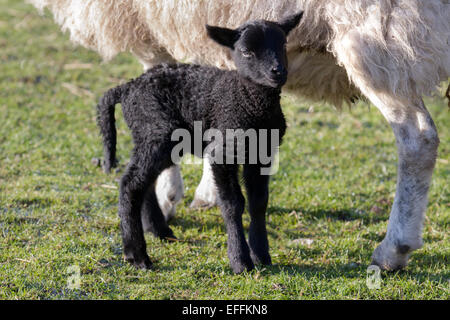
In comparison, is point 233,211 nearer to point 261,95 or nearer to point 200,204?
point 261,95

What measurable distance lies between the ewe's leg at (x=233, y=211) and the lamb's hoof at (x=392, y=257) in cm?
86

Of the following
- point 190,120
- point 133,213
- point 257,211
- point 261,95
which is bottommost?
point 133,213

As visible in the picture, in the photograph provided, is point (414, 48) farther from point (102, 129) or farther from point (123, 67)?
point (123, 67)

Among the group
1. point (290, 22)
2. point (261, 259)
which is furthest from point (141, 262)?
point (290, 22)

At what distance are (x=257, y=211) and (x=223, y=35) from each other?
112cm

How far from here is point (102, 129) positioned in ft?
14.1

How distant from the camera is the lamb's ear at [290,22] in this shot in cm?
373

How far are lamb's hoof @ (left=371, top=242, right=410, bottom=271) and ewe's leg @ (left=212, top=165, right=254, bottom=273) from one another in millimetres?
864

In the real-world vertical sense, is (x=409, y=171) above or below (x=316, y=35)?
below

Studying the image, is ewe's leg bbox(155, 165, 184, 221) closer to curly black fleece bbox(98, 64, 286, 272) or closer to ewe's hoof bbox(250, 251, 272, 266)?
curly black fleece bbox(98, 64, 286, 272)

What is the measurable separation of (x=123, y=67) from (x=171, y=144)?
5.42 metres

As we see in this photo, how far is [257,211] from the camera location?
13.1 feet

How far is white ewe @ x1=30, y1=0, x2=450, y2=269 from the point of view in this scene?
376cm

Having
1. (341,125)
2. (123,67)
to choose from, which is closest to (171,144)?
(341,125)
